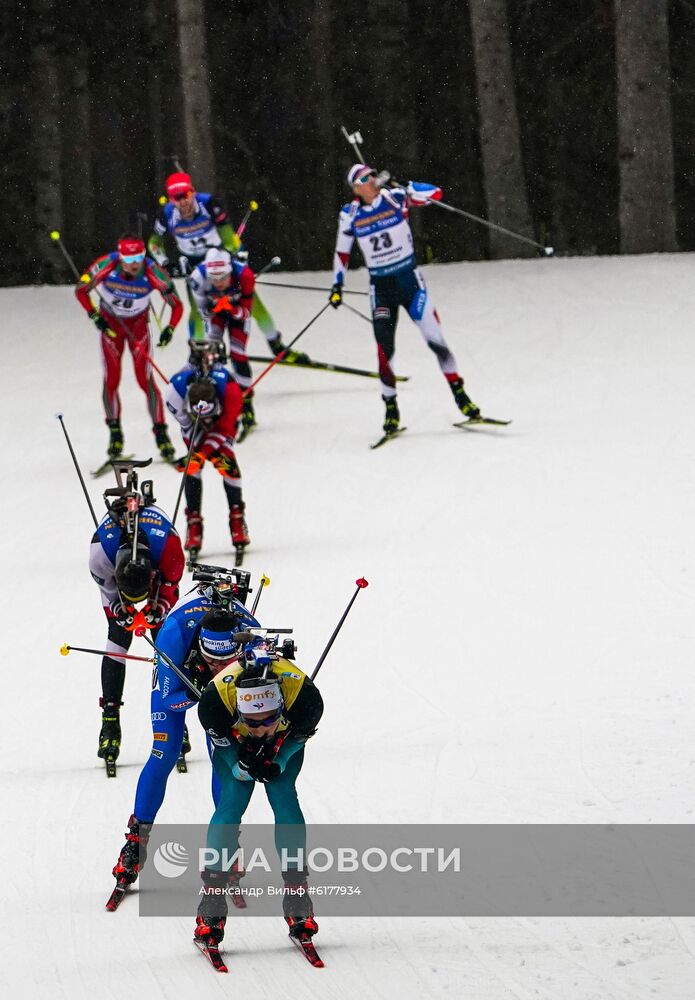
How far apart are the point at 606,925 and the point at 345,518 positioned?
665 cm

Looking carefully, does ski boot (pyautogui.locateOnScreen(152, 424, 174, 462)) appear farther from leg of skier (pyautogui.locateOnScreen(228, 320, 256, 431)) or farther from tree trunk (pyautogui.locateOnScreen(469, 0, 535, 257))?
tree trunk (pyautogui.locateOnScreen(469, 0, 535, 257))

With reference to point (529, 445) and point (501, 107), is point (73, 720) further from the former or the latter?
point (501, 107)

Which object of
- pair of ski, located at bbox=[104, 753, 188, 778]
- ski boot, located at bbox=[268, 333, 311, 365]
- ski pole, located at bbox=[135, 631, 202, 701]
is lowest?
pair of ski, located at bbox=[104, 753, 188, 778]

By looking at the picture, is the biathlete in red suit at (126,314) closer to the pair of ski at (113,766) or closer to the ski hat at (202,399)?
the ski hat at (202,399)

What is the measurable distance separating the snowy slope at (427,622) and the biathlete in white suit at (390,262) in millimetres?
822

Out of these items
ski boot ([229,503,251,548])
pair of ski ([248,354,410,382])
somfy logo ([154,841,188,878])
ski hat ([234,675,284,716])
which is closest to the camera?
ski hat ([234,675,284,716])

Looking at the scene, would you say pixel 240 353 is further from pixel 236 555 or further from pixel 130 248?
pixel 236 555

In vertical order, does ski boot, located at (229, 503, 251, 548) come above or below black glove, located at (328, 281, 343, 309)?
below

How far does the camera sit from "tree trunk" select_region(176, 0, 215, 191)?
23578mm

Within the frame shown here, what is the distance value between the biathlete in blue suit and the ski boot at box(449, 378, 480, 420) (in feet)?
23.9

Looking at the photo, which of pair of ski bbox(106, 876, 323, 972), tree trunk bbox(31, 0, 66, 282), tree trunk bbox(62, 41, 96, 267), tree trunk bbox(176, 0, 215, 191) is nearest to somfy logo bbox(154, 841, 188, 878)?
pair of ski bbox(106, 876, 323, 972)

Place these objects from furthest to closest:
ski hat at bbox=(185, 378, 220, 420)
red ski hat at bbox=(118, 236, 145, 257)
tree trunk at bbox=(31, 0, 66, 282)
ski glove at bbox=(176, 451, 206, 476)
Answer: tree trunk at bbox=(31, 0, 66, 282) → red ski hat at bbox=(118, 236, 145, 257) → ski glove at bbox=(176, 451, 206, 476) → ski hat at bbox=(185, 378, 220, 420)

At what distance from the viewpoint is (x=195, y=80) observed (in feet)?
78.3

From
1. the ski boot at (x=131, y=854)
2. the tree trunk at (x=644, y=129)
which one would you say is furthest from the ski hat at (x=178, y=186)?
the ski boot at (x=131, y=854)
